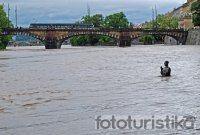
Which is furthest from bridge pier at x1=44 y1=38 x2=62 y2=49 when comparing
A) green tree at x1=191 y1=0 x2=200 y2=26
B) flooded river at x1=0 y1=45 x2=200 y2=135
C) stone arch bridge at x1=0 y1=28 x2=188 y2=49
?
flooded river at x1=0 y1=45 x2=200 y2=135

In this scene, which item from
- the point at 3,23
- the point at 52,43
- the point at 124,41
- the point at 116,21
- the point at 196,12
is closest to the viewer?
the point at 3,23

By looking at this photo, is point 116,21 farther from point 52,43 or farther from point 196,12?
point 196,12

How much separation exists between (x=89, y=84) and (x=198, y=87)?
667 cm

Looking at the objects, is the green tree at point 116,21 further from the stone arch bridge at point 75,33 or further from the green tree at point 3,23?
the green tree at point 3,23

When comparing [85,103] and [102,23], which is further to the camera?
[102,23]

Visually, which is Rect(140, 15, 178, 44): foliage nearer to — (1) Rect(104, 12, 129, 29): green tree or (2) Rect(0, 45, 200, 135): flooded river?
(1) Rect(104, 12, 129, 29): green tree

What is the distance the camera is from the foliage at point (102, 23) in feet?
606

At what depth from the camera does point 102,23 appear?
193 metres

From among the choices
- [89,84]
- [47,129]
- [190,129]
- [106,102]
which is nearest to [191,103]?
[106,102]

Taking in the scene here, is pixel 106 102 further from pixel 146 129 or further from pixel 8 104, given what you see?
pixel 146 129

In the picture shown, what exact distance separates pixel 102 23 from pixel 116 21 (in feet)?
28.6

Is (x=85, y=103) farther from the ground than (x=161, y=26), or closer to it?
closer to it

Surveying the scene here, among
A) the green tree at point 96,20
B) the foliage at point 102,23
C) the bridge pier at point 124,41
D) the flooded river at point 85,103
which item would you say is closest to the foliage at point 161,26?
the foliage at point 102,23

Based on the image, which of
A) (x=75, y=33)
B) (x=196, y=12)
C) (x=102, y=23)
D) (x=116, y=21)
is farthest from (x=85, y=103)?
(x=102, y=23)
